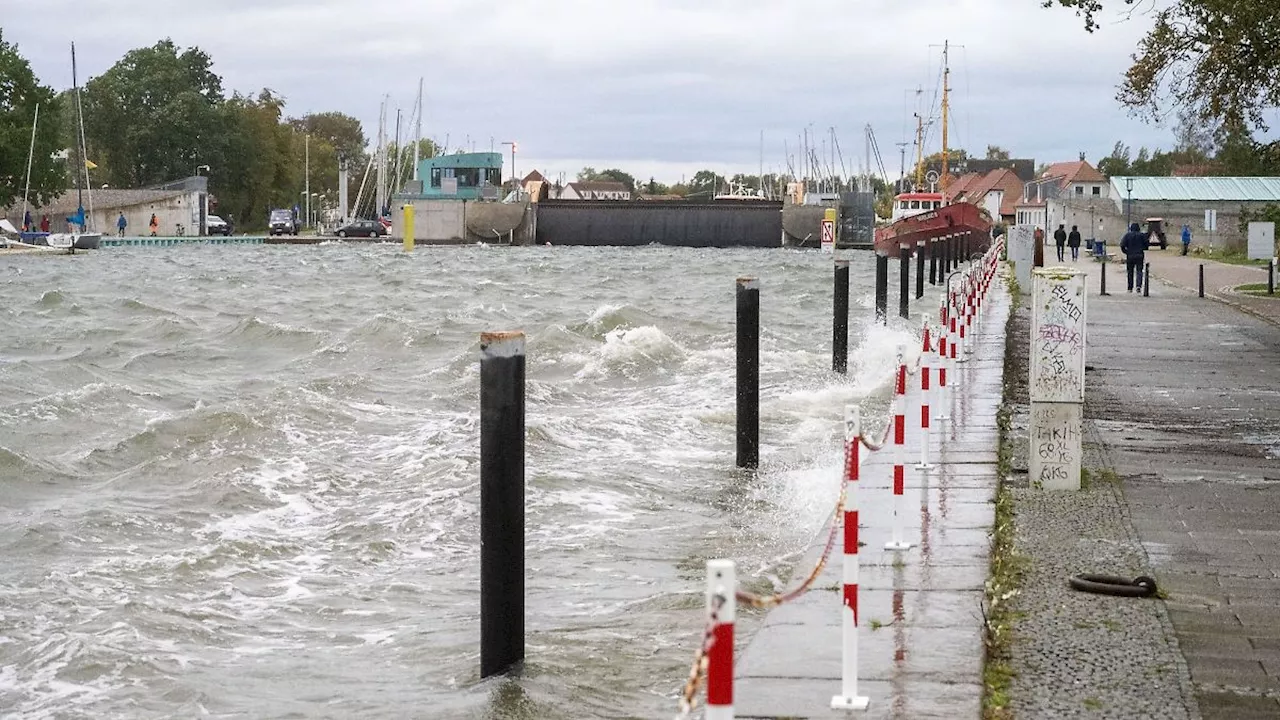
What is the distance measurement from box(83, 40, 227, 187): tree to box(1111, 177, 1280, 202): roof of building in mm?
66233

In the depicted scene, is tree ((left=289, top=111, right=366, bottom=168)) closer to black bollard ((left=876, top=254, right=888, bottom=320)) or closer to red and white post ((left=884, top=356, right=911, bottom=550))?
black bollard ((left=876, top=254, right=888, bottom=320))

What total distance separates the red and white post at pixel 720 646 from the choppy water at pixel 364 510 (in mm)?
3509

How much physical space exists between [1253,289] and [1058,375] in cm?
2943

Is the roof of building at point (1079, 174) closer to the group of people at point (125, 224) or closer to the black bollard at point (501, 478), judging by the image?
the group of people at point (125, 224)

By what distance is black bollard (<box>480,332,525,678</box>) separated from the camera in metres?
7.97

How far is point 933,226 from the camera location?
69875 mm

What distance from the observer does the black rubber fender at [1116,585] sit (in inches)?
325

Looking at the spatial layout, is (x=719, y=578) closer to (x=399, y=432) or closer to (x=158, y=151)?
(x=399, y=432)

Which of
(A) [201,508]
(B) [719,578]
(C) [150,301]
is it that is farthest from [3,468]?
(C) [150,301]

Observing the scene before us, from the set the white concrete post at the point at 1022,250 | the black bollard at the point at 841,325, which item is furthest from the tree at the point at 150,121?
the black bollard at the point at 841,325

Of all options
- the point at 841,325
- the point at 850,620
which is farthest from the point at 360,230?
the point at 850,620

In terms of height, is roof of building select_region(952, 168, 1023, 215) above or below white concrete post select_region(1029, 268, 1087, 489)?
above

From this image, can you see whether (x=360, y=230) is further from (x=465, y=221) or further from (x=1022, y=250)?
(x=1022, y=250)

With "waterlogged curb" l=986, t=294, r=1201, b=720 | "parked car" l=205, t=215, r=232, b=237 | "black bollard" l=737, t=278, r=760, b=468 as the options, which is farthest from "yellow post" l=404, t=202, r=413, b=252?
"waterlogged curb" l=986, t=294, r=1201, b=720
